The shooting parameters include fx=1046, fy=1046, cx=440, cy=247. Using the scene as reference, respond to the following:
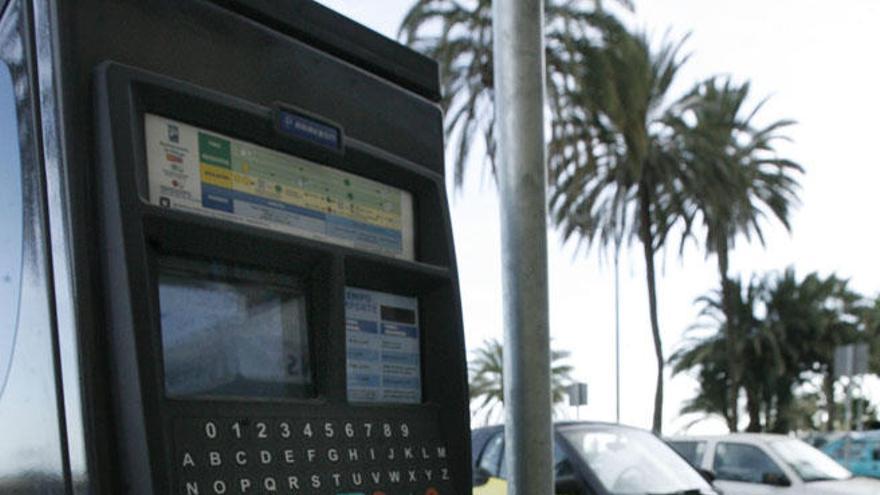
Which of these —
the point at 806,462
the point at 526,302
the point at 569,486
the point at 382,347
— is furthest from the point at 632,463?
the point at 382,347

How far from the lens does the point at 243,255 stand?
131cm

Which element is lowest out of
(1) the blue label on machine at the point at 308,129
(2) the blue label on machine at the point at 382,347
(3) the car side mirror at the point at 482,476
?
(3) the car side mirror at the point at 482,476

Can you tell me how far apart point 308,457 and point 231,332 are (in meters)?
0.18

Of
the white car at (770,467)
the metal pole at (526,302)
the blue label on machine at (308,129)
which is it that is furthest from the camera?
the white car at (770,467)

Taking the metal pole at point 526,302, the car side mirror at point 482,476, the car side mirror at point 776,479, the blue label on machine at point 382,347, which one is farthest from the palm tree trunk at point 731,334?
the blue label on machine at point 382,347

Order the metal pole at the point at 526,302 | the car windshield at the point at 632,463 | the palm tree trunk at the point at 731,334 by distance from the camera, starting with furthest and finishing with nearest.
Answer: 1. the palm tree trunk at the point at 731,334
2. the car windshield at the point at 632,463
3. the metal pole at the point at 526,302

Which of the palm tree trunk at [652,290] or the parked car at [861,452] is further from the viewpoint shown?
the palm tree trunk at [652,290]

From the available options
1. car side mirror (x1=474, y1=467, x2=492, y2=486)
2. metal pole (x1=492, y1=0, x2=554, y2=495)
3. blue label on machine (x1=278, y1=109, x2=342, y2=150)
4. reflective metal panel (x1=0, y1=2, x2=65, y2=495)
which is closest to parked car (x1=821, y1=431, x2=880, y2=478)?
car side mirror (x1=474, y1=467, x2=492, y2=486)

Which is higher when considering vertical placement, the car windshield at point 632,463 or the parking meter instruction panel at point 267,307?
the parking meter instruction panel at point 267,307

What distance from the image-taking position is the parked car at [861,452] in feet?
71.8

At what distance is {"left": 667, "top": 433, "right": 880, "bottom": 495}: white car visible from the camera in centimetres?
1077

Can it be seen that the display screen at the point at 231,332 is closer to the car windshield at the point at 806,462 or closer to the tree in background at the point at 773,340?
the car windshield at the point at 806,462

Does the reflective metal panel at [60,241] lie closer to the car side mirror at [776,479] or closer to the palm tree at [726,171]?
the car side mirror at [776,479]

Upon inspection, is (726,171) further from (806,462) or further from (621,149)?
(806,462)
